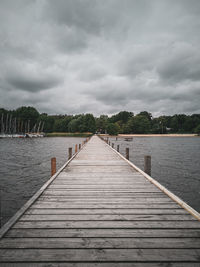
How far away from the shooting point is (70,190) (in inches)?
203

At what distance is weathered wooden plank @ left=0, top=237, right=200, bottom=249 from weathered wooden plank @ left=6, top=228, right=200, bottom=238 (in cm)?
10

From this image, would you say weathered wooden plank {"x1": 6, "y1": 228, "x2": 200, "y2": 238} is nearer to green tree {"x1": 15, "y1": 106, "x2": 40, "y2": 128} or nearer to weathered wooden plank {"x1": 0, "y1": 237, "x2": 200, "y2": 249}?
weathered wooden plank {"x1": 0, "y1": 237, "x2": 200, "y2": 249}

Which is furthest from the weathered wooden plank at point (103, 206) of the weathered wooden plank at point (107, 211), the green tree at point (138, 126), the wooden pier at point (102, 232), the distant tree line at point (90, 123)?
the green tree at point (138, 126)

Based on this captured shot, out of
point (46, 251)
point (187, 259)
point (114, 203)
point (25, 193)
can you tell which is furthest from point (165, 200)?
point (25, 193)

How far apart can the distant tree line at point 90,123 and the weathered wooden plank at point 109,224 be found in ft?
277

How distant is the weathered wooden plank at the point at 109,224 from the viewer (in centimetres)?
310

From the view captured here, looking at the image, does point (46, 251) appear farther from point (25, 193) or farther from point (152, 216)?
point (25, 193)

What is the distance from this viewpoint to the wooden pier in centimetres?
233

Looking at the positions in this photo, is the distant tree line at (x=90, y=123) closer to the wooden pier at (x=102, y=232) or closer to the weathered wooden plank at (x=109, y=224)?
the wooden pier at (x=102, y=232)

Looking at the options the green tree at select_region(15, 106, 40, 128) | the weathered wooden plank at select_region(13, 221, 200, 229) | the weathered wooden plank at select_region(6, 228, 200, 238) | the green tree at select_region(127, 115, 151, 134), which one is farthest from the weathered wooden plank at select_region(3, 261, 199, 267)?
the green tree at select_region(127, 115, 151, 134)

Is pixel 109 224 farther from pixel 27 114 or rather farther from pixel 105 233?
pixel 27 114

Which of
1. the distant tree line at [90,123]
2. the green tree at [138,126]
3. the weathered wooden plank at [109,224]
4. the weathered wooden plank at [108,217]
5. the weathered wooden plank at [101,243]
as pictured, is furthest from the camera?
the green tree at [138,126]

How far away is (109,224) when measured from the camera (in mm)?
3191

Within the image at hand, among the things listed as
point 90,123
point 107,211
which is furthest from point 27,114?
point 107,211
